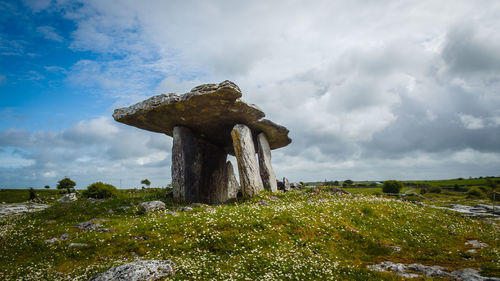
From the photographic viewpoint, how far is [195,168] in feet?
72.3

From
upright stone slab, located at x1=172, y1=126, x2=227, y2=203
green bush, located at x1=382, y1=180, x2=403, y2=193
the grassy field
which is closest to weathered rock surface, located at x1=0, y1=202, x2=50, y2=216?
the grassy field

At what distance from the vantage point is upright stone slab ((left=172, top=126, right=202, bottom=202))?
19453 millimetres

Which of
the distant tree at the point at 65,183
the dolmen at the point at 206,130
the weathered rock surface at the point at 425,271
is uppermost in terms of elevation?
the dolmen at the point at 206,130

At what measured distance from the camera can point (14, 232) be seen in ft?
42.5

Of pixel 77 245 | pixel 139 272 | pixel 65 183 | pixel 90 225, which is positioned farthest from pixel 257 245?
pixel 65 183

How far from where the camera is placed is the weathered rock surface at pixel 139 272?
6646 millimetres

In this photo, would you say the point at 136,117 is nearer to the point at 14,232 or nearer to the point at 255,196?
the point at 14,232

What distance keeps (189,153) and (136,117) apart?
16.6 feet

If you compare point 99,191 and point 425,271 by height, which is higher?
point 99,191

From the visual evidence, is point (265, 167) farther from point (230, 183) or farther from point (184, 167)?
point (230, 183)

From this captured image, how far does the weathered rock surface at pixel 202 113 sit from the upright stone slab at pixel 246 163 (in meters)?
1.76

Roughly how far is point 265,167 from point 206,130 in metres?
6.42

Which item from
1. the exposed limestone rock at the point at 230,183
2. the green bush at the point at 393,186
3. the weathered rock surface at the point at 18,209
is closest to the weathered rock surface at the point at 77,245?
the weathered rock surface at the point at 18,209

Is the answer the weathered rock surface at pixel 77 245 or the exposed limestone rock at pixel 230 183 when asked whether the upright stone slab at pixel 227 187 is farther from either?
the weathered rock surface at pixel 77 245
